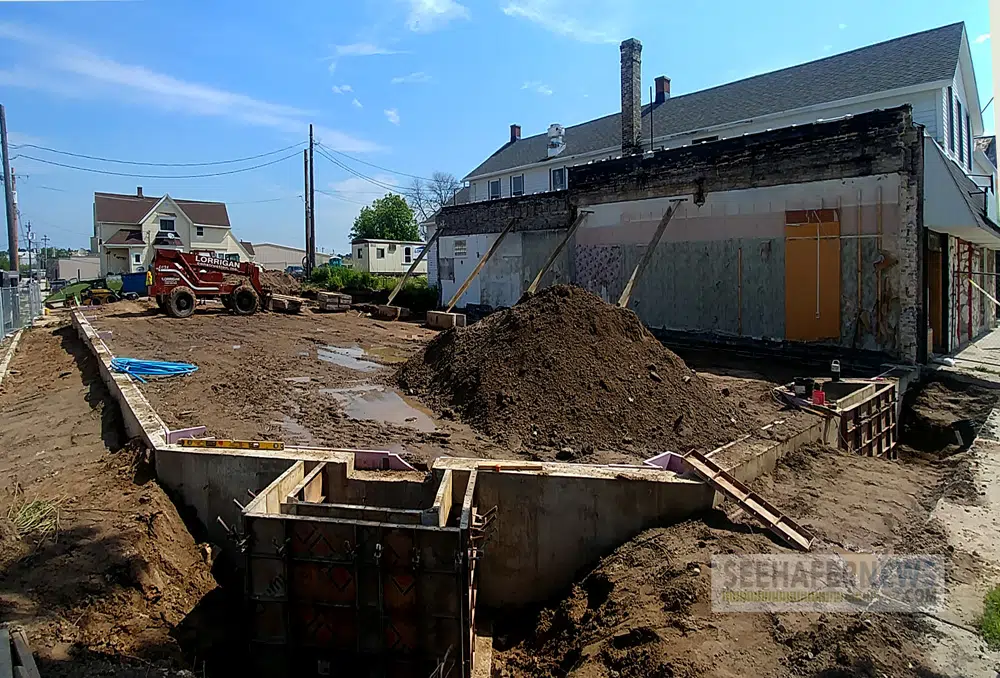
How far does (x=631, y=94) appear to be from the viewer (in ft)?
71.9

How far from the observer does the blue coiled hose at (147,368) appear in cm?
1126

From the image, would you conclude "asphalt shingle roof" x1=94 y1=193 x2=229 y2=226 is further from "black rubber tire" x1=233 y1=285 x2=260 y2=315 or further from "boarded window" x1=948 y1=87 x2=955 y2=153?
"boarded window" x1=948 y1=87 x2=955 y2=153

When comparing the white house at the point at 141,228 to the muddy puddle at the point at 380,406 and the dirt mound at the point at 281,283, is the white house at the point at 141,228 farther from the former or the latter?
the muddy puddle at the point at 380,406

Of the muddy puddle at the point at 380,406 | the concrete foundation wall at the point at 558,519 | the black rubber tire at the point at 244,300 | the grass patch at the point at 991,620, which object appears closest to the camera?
the grass patch at the point at 991,620

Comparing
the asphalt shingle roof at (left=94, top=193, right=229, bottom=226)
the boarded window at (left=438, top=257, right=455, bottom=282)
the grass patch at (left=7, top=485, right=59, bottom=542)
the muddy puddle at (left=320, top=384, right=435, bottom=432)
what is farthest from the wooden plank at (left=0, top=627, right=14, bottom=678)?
the asphalt shingle roof at (left=94, top=193, right=229, bottom=226)

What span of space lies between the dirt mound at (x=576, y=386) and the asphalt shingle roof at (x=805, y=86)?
13615 millimetres

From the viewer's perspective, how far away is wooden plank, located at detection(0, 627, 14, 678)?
126 inches

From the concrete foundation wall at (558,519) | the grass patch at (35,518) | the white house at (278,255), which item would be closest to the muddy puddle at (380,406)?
the concrete foundation wall at (558,519)

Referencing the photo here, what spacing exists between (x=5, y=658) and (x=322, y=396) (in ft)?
23.6

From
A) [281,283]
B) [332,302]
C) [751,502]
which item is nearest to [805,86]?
[332,302]

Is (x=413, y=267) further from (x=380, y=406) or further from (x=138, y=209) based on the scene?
(x=138, y=209)

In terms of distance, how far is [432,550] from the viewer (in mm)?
5410

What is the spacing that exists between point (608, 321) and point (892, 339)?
20.6ft

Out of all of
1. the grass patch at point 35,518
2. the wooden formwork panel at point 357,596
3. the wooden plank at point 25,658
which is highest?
the wooden plank at point 25,658
